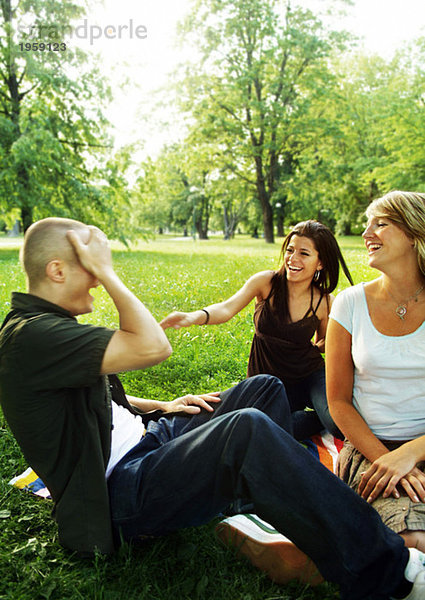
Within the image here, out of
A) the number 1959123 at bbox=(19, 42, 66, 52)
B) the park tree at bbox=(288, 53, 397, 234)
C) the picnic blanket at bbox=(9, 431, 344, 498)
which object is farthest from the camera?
the park tree at bbox=(288, 53, 397, 234)

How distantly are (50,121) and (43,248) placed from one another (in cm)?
1876

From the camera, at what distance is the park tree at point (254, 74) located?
2914cm

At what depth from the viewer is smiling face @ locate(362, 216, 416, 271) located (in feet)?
7.95

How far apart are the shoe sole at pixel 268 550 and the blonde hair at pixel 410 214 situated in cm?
148

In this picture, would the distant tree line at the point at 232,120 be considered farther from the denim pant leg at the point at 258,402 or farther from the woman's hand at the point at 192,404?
the denim pant leg at the point at 258,402

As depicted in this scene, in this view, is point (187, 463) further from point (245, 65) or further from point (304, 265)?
point (245, 65)

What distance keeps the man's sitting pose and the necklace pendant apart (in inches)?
39.7

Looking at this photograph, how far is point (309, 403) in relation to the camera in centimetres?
382

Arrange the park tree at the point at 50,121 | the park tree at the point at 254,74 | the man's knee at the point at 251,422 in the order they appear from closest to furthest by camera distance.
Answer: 1. the man's knee at the point at 251,422
2. the park tree at the point at 50,121
3. the park tree at the point at 254,74

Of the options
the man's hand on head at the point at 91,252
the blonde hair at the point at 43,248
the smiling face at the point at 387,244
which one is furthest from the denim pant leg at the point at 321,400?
the blonde hair at the point at 43,248

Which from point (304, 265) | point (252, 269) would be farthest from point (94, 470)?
point (252, 269)

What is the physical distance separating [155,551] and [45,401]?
1.00 meters

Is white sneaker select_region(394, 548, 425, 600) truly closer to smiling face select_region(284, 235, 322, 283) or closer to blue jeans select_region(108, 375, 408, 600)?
blue jeans select_region(108, 375, 408, 600)

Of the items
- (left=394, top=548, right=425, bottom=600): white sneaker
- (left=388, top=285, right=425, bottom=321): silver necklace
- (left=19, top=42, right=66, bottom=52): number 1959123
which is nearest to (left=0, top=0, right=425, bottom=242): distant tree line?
(left=19, top=42, right=66, bottom=52): number 1959123
